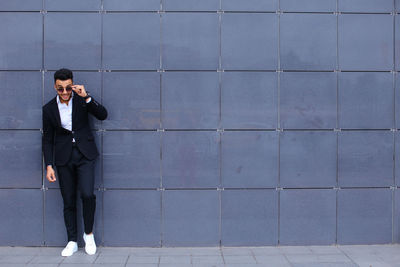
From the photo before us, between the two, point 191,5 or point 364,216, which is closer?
point 191,5

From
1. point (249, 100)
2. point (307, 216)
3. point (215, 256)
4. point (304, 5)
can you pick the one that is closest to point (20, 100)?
point (249, 100)

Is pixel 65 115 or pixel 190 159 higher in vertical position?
pixel 65 115

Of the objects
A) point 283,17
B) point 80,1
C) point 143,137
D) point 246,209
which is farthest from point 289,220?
point 80,1

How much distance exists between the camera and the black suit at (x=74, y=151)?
5211mm

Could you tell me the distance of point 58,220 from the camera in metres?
5.57

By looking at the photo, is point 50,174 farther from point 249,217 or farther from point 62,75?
point 249,217

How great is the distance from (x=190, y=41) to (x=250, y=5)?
36.2 inches

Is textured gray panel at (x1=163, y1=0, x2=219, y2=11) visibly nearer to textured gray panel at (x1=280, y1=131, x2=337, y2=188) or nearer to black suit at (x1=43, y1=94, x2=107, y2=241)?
black suit at (x1=43, y1=94, x2=107, y2=241)

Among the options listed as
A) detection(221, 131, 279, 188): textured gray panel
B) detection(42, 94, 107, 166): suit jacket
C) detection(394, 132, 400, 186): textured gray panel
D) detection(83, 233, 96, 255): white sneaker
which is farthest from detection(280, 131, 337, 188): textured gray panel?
detection(83, 233, 96, 255): white sneaker

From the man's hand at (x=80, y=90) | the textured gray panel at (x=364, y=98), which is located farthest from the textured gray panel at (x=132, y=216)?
the textured gray panel at (x=364, y=98)

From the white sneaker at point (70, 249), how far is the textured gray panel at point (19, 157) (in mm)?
934

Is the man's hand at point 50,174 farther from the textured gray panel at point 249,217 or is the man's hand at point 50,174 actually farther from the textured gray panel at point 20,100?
the textured gray panel at point 249,217

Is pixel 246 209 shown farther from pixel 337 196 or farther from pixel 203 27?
pixel 203 27

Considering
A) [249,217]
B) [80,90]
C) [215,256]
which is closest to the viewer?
[80,90]
